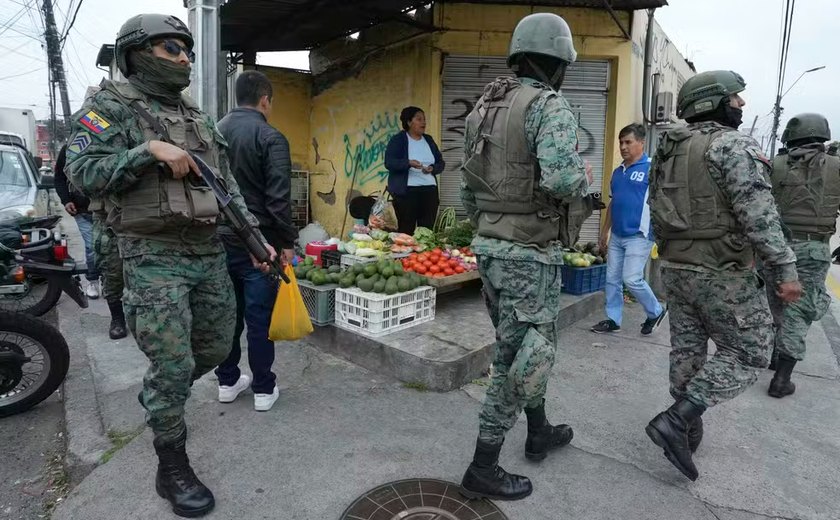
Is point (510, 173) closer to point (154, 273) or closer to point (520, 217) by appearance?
Answer: point (520, 217)

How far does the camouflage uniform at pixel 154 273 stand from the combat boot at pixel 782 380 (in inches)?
153

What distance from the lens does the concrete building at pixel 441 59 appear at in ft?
21.6

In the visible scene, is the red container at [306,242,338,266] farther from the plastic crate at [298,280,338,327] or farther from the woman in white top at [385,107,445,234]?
the woman in white top at [385,107,445,234]

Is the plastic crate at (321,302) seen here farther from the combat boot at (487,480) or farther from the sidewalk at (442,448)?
the combat boot at (487,480)

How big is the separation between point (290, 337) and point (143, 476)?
1.00 meters

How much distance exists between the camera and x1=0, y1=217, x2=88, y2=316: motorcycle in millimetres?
3867

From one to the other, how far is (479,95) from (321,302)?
3.81m

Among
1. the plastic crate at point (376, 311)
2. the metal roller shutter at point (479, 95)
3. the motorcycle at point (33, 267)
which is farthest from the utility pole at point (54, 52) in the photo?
the plastic crate at point (376, 311)

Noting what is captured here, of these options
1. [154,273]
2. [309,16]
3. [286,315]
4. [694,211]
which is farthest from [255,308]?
[309,16]

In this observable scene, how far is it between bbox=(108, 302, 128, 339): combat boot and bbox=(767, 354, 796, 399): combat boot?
5307 mm

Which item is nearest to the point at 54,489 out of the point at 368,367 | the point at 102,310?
the point at 368,367

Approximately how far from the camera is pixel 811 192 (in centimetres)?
387

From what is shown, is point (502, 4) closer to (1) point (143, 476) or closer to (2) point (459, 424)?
(2) point (459, 424)

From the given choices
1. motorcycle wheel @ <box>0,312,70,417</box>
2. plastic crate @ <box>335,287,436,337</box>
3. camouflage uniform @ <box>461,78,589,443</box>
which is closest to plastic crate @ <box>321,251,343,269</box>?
plastic crate @ <box>335,287,436,337</box>
